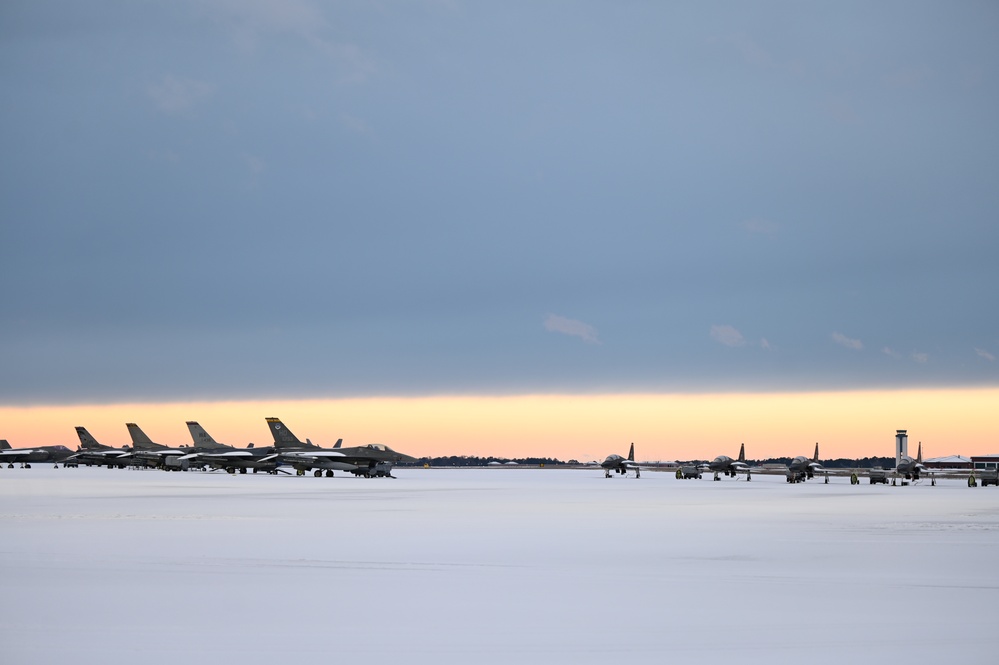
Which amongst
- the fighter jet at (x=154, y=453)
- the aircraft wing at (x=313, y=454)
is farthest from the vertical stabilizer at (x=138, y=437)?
the aircraft wing at (x=313, y=454)

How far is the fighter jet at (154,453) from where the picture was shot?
118500mm

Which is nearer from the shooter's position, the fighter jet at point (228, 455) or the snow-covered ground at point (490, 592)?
the snow-covered ground at point (490, 592)

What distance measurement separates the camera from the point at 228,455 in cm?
10362

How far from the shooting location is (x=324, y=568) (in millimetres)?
18734

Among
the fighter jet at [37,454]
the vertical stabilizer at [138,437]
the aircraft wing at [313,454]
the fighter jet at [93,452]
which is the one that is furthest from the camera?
the fighter jet at [37,454]

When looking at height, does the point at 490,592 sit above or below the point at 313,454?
above

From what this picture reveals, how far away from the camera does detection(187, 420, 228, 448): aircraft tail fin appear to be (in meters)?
119

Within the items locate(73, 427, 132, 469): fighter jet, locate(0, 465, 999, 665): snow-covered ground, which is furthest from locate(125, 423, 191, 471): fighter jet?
locate(0, 465, 999, 665): snow-covered ground

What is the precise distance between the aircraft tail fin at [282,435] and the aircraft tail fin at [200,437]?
22.7m

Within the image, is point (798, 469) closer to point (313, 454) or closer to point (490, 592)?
point (313, 454)

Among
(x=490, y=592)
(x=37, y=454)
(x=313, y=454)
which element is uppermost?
(x=490, y=592)

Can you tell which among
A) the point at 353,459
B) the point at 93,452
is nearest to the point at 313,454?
the point at 353,459

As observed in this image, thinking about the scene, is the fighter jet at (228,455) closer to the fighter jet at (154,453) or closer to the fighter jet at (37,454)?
the fighter jet at (154,453)

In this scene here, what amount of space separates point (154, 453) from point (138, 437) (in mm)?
7935
